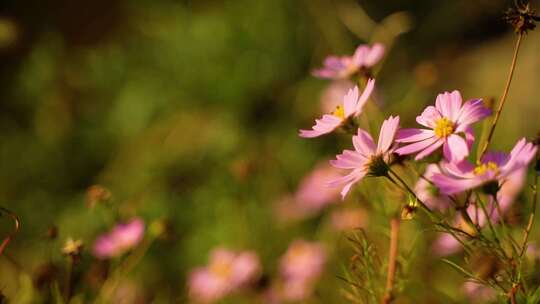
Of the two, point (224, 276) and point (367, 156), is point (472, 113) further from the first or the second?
point (224, 276)

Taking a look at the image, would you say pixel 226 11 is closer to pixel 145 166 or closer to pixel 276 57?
→ pixel 276 57

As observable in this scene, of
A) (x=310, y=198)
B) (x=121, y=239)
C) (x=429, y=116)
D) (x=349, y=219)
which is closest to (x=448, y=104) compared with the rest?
(x=429, y=116)

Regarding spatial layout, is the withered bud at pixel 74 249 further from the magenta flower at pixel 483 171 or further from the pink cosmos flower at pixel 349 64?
the magenta flower at pixel 483 171

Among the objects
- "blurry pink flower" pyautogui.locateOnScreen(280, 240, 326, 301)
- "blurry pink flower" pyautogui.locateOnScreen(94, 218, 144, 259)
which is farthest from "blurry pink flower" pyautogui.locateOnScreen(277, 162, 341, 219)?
"blurry pink flower" pyautogui.locateOnScreen(94, 218, 144, 259)

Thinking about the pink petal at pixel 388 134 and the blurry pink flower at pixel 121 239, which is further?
the blurry pink flower at pixel 121 239

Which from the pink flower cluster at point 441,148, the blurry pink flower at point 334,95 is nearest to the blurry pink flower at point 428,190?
the pink flower cluster at point 441,148
